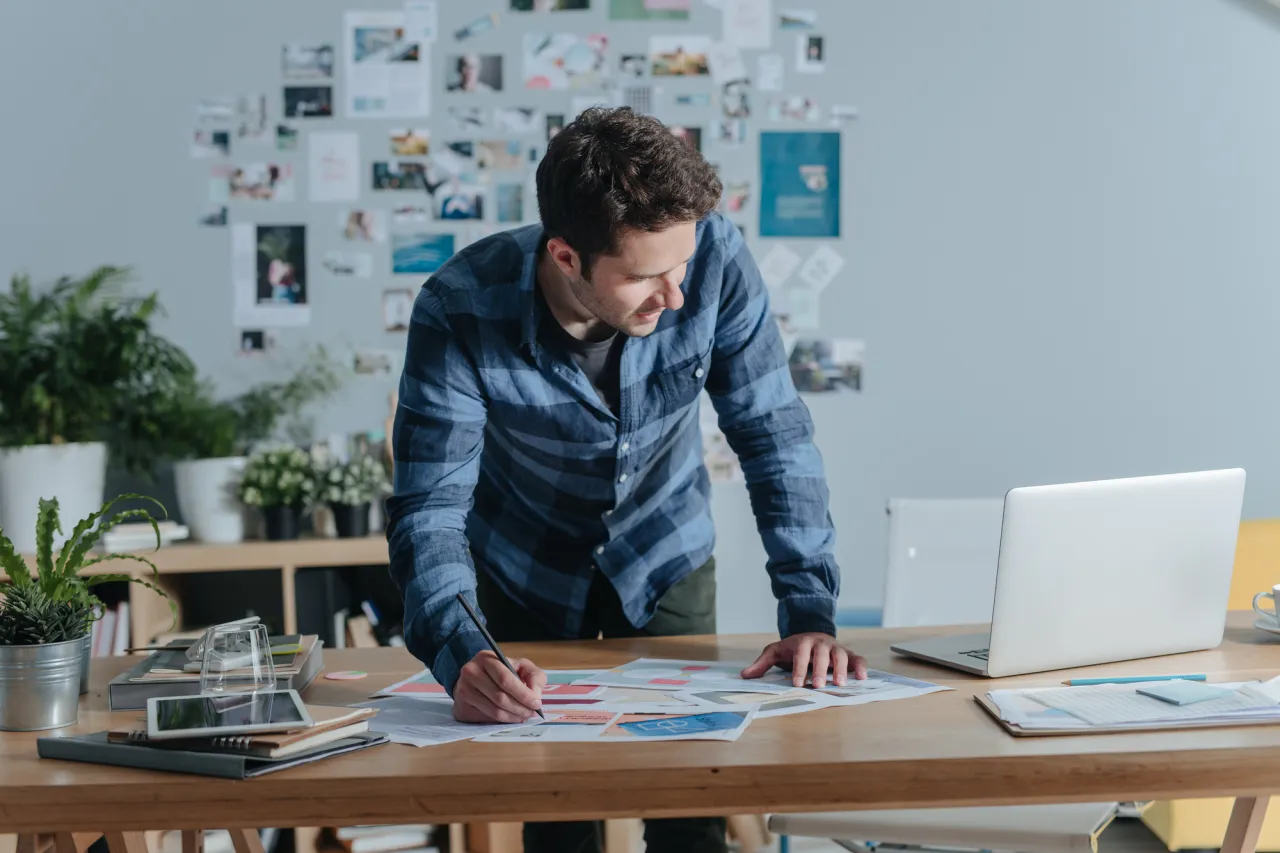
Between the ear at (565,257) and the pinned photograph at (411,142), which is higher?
the pinned photograph at (411,142)

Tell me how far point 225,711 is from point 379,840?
153cm

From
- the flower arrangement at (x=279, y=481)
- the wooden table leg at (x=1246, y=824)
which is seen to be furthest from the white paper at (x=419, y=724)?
the flower arrangement at (x=279, y=481)

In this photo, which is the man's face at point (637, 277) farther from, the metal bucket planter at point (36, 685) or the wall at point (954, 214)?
the wall at point (954, 214)

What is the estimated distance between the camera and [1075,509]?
1.38m

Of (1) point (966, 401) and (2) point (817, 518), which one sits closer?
(2) point (817, 518)

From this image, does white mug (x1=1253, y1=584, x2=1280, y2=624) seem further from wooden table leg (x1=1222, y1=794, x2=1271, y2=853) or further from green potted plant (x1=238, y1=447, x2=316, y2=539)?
green potted plant (x1=238, y1=447, x2=316, y2=539)

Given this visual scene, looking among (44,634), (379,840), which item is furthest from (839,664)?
(379,840)

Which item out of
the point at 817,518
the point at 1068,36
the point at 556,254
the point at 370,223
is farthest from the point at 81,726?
the point at 1068,36

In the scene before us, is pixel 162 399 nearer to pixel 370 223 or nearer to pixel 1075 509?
pixel 370 223

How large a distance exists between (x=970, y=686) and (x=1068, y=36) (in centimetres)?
227

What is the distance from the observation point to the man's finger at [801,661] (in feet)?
4.65

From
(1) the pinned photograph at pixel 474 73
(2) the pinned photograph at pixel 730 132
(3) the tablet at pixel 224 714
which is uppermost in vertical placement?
(1) the pinned photograph at pixel 474 73

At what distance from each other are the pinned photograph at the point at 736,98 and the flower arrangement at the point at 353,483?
1271 mm

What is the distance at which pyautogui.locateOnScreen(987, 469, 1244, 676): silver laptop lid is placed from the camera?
4.49 feet
